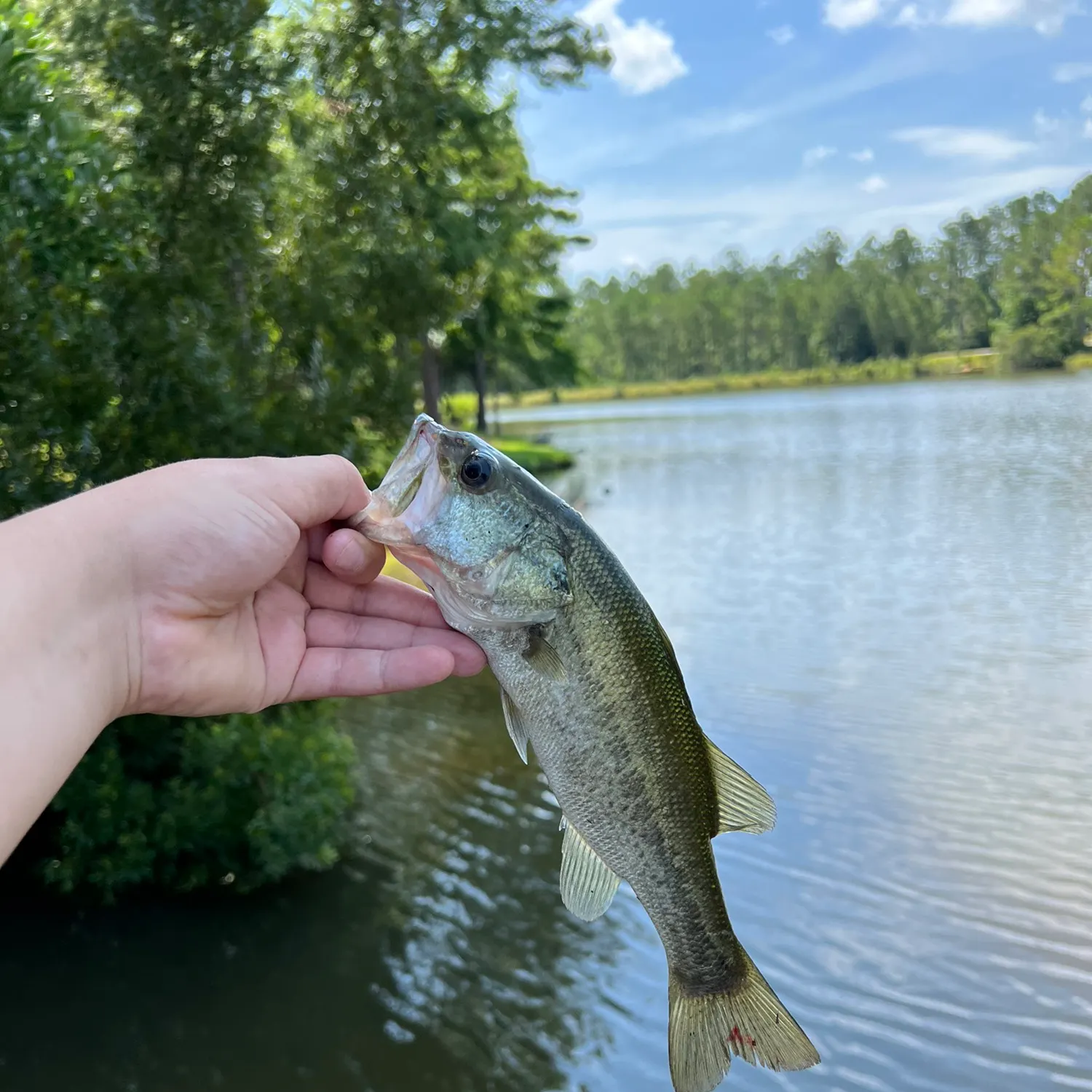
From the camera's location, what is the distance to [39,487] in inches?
242

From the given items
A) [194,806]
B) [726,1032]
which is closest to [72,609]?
[726,1032]

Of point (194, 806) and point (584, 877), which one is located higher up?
point (584, 877)

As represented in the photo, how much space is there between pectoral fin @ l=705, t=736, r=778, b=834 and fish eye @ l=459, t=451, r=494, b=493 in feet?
3.25

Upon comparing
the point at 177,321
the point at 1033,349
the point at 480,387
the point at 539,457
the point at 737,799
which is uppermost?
the point at 1033,349

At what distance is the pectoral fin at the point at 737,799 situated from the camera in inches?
106

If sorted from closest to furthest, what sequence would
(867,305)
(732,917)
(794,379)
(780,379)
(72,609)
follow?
1. (72,609)
2. (732,917)
3. (867,305)
4. (794,379)
5. (780,379)

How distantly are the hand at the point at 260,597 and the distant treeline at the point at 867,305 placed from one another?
6403cm

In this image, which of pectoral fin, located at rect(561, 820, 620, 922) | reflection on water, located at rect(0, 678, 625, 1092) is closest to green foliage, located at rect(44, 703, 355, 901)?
reflection on water, located at rect(0, 678, 625, 1092)

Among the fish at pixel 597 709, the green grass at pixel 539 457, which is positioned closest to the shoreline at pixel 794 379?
the green grass at pixel 539 457

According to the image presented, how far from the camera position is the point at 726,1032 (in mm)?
2625

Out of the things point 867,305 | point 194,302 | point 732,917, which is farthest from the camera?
point 867,305

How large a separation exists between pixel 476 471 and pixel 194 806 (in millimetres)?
5347

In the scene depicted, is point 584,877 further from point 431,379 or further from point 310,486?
point 431,379

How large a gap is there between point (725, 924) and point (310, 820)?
17.4 ft
